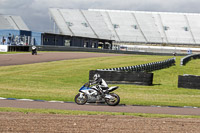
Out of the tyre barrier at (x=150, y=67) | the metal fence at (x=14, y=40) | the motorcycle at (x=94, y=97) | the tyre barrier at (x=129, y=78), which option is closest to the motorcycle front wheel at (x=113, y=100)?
the motorcycle at (x=94, y=97)

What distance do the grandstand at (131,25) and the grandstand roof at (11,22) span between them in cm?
949

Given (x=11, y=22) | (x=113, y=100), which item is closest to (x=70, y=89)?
(x=113, y=100)

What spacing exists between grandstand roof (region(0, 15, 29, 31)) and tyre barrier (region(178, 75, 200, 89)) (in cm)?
6716

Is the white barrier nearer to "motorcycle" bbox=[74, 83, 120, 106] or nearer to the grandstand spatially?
"motorcycle" bbox=[74, 83, 120, 106]

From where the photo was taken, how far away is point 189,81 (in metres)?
20.0

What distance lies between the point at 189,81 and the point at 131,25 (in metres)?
81.0

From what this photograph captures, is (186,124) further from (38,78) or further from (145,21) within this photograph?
(145,21)

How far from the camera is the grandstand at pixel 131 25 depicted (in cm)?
9312

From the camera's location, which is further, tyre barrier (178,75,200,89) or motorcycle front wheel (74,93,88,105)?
tyre barrier (178,75,200,89)

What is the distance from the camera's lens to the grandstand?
306 feet

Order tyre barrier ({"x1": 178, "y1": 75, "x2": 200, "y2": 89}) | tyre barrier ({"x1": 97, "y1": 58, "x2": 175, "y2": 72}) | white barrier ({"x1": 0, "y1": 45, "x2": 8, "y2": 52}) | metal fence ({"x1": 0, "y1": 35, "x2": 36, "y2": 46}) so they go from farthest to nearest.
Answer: metal fence ({"x1": 0, "y1": 35, "x2": 36, "y2": 46}) < white barrier ({"x1": 0, "y1": 45, "x2": 8, "y2": 52}) < tyre barrier ({"x1": 97, "y1": 58, "x2": 175, "y2": 72}) < tyre barrier ({"x1": 178, "y1": 75, "x2": 200, "y2": 89})

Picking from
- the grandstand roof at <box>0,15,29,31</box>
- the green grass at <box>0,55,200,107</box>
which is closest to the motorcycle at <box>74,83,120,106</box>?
the green grass at <box>0,55,200,107</box>

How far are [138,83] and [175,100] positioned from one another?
A: 4.90 meters

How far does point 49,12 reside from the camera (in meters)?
97.2
